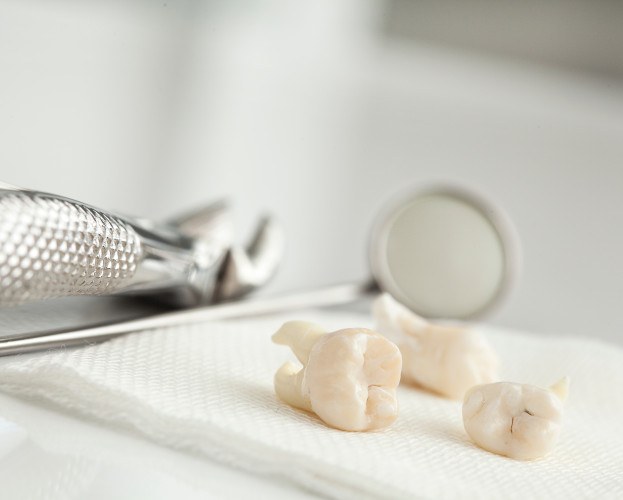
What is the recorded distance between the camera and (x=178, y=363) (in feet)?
1.76

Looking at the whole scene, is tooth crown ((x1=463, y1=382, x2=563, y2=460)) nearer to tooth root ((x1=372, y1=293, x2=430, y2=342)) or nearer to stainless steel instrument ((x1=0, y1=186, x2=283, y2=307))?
tooth root ((x1=372, y1=293, x2=430, y2=342))

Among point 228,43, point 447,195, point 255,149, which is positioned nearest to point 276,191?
point 255,149

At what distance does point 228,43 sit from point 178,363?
1436 mm

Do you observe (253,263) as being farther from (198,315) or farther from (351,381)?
(351,381)

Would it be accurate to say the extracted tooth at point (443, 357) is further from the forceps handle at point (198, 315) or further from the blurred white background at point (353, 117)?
the blurred white background at point (353, 117)

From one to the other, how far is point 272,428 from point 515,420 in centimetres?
13

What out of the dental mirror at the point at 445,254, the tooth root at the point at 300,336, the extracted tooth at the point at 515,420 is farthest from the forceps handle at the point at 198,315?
the extracted tooth at the point at 515,420

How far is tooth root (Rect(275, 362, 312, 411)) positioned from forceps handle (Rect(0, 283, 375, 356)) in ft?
0.39

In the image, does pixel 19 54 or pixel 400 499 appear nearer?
pixel 400 499

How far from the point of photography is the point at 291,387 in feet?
1.62

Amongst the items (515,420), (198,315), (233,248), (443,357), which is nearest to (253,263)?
(233,248)

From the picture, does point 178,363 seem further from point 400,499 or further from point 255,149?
point 255,149

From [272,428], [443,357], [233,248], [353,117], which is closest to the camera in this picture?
[272,428]

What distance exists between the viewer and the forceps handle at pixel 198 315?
1.67 feet
